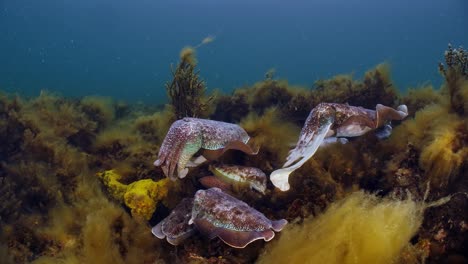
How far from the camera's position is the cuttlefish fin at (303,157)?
3400 mm

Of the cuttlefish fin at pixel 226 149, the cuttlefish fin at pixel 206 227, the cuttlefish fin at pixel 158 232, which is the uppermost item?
the cuttlefish fin at pixel 226 149

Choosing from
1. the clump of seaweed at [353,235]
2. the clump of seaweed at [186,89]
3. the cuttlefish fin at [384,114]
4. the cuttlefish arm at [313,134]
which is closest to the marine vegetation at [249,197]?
the clump of seaweed at [353,235]

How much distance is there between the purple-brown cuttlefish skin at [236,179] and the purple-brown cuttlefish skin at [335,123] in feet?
1.50

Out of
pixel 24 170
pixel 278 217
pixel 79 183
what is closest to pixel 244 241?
pixel 278 217

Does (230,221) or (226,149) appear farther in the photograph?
(226,149)

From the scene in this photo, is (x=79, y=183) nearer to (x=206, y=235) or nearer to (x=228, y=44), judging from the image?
(x=206, y=235)

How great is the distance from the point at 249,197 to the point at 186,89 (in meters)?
3.52

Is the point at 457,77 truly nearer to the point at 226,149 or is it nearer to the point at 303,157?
the point at 303,157

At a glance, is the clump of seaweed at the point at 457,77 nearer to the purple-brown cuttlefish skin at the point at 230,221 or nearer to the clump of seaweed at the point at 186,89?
the purple-brown cuttlefish skin at the point at 230,221

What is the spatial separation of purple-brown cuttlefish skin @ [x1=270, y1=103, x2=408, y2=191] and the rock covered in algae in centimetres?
181

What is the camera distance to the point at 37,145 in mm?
5984

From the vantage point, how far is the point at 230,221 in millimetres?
3045

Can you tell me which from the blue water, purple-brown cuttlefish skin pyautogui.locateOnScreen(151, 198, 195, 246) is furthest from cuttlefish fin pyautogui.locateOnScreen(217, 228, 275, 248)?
the blue water

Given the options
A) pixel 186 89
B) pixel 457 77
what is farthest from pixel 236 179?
pixel 457 77
